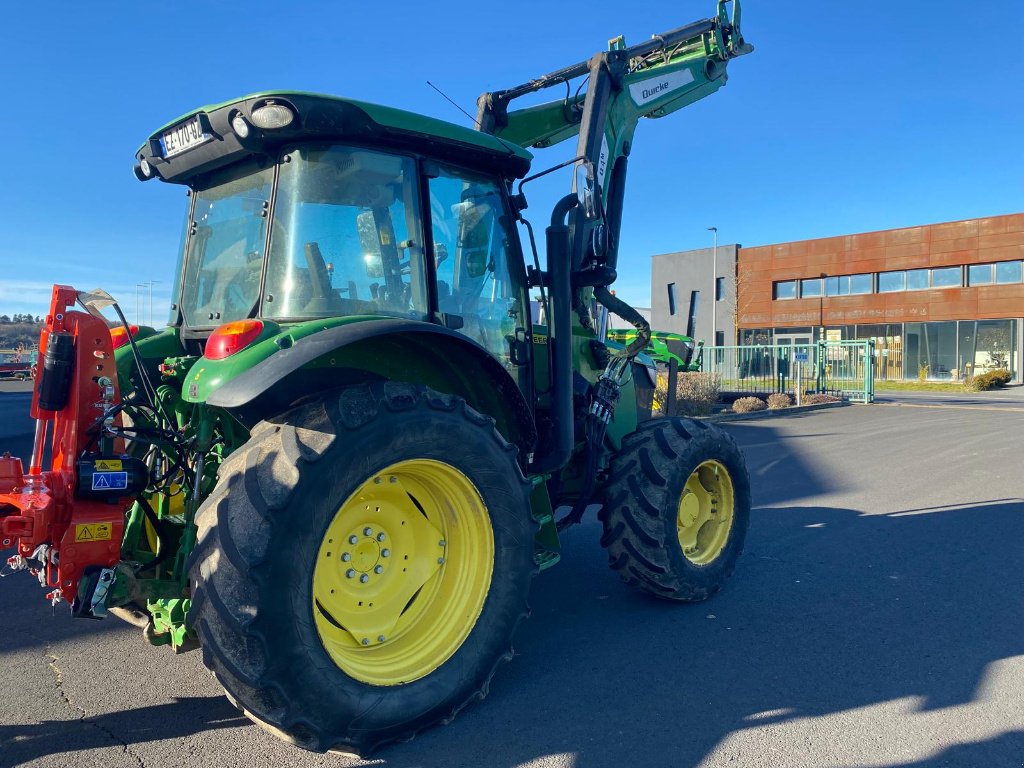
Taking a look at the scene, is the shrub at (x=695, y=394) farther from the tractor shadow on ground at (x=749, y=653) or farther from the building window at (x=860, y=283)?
the building window at (x=860, y=283)

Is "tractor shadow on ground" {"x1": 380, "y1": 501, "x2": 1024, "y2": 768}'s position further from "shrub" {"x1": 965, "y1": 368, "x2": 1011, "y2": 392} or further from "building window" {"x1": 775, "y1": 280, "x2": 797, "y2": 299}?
"building window" {"x1": 775, "y1": 280, "x2": 797, "y2": 299}

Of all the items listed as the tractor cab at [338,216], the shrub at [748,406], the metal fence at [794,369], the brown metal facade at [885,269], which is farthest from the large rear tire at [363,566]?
the brown metal facade at [885,269]

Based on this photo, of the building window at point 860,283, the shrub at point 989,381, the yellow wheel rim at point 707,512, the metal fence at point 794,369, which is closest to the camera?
the yellow wheel rim at point 707,512

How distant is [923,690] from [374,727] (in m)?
2.45

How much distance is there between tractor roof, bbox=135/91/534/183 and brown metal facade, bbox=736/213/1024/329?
3791 cm

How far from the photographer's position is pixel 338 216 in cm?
329

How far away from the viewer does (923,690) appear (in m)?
3.38

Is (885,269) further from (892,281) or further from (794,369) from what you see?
(794,369)

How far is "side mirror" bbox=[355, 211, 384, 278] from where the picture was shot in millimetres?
3355

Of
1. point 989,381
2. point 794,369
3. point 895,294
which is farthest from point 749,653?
point 895,294

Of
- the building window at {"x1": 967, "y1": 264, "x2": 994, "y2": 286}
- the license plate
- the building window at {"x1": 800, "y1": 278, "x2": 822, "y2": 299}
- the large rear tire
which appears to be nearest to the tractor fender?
the large rear tire

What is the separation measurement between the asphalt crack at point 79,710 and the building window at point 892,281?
40941 mm

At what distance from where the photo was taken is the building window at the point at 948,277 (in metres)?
35.9

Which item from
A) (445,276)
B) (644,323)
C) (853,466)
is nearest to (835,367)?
(853,466)
